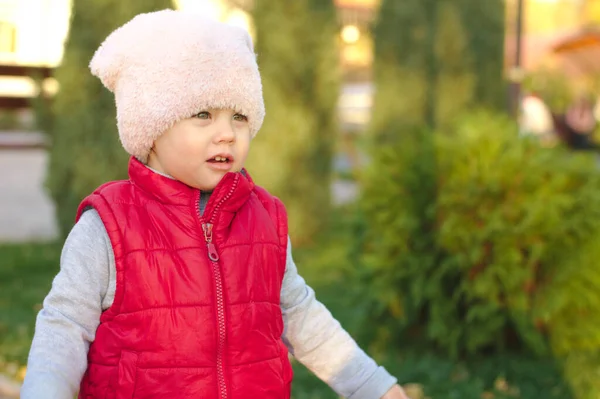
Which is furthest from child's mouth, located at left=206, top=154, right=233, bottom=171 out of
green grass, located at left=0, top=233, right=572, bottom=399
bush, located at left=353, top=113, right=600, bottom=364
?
bush, located at left=353, top=113, right=600, bottom=364

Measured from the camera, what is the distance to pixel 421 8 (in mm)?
11609

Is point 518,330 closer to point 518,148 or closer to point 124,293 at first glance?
point 518,148

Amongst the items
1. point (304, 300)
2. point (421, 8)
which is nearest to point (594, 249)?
point (304, 300)

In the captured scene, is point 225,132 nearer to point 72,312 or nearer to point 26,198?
point 72,312

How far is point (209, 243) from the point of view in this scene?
1.90m

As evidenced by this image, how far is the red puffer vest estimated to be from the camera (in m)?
1.83

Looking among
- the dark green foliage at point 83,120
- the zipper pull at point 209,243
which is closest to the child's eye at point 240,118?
the zipper pull at point 209,243

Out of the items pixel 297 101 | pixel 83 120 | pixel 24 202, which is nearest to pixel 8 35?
pixel 24 202

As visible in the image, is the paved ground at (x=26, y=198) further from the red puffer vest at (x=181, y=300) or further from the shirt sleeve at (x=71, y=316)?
the shirt sleeve at (x=71, y=316)

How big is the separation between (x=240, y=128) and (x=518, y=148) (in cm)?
293

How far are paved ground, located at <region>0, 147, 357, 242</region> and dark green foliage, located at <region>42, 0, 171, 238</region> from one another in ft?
1.36

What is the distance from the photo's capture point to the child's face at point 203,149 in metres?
1.91

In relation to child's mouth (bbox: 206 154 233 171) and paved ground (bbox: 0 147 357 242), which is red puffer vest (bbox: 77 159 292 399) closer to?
child's mouth (bbox: 206 154 233 171)

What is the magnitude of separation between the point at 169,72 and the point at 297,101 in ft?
23.2
